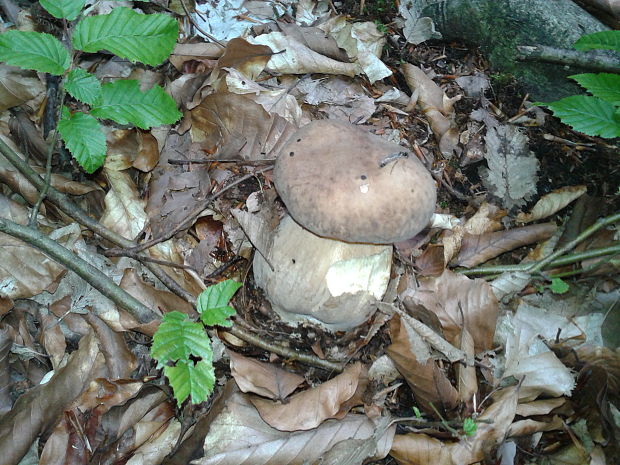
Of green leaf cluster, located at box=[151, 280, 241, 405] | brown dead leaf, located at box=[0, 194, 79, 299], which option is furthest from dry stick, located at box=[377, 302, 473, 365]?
brown dead leaf, located at box=[0, 194, 79, 299]

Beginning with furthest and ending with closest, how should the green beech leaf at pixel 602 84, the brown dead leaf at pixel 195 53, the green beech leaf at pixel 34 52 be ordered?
the brown dead leaf at pixel 195 53 < the green beech leaf at pixel 602 84 < the green beech leaf at pixel 34 52

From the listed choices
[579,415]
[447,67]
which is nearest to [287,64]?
[447,67]

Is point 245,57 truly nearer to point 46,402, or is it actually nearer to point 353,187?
point 353,187

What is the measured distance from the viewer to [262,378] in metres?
2.04

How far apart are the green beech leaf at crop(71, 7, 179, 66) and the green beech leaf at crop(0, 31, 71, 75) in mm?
92

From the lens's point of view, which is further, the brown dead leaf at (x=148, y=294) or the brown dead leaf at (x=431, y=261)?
the brown dead leaf at (x=431, y=261)

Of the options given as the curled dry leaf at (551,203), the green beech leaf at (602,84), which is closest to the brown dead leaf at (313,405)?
the curled dry leaf at (551,203)

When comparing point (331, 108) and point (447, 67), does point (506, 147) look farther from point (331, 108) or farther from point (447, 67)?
point (331, 108)

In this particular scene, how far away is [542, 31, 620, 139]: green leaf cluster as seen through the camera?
218 cm

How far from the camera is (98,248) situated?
2336 mm

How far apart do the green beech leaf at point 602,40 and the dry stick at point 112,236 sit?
1.96 metres

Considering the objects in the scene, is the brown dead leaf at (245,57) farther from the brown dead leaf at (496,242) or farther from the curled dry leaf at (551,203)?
the curled dry leaf at (551,203)

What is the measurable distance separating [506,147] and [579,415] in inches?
61.0

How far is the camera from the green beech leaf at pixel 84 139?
1967 mm
